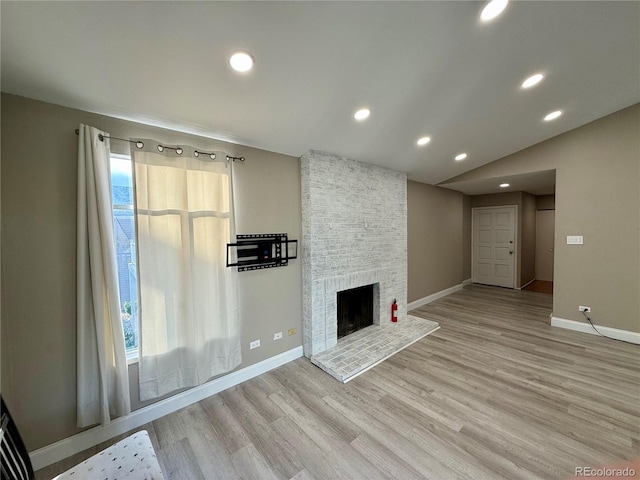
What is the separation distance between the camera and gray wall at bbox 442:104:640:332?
3.12 m

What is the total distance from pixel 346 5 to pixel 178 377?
9.92 feet

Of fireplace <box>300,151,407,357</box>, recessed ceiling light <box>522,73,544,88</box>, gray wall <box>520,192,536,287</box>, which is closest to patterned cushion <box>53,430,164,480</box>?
fireplace <box>300,151,407,357</box>

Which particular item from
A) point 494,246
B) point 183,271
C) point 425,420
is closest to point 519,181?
point 494,246

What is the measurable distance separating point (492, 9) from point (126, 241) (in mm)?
3131

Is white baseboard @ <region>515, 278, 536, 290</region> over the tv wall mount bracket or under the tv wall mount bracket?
under

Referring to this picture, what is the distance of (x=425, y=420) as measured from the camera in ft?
6.42

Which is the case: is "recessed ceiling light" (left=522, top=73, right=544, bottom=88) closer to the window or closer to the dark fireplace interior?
the dark fireplace interior

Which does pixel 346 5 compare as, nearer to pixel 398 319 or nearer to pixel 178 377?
pixel 178 377

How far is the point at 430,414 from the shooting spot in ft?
6.62

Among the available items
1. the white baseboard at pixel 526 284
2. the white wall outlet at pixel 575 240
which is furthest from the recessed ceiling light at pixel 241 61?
the white baseboard at pixel 526 284

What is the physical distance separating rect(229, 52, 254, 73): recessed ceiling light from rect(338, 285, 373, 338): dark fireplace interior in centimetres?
276

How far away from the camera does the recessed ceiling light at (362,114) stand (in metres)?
2.30

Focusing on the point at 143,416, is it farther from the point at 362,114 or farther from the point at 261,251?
the point at 362,114

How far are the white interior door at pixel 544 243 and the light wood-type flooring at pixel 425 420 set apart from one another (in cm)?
453
